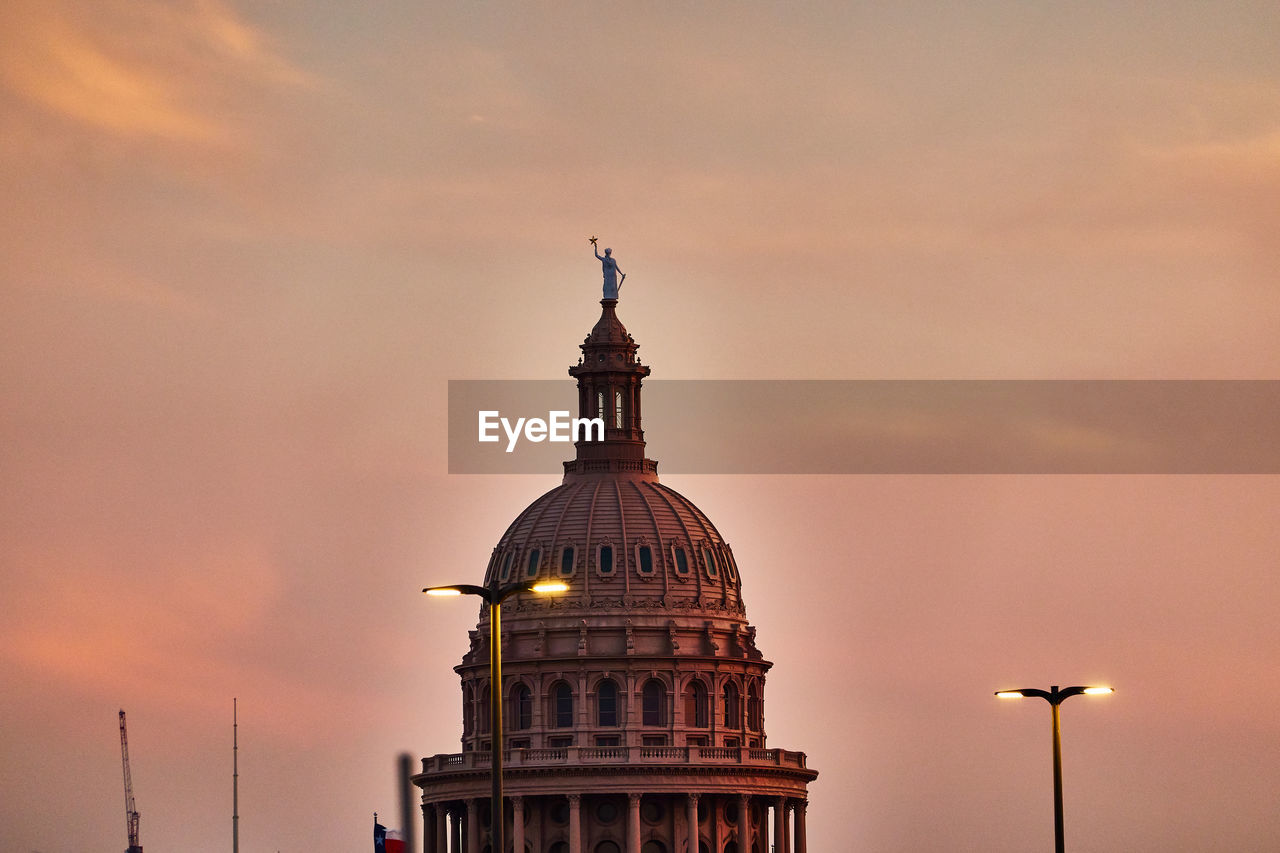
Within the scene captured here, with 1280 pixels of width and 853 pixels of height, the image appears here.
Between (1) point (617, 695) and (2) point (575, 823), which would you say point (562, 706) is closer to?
(1) point (617, 695)

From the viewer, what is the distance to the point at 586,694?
629ft

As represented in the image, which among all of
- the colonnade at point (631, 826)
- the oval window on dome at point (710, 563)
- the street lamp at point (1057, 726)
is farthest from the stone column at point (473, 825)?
the street lamp at point (1057, 726)

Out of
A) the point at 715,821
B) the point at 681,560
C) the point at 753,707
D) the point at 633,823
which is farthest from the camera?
the point at 753,707

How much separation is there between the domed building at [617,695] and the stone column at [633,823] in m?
0.17

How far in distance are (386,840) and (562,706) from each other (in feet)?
126

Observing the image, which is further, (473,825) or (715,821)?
(473,825)

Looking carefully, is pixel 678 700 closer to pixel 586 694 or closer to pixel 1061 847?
pixel 586 694

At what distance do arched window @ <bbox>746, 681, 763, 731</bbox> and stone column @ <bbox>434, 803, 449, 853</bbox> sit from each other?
1838 centimetres

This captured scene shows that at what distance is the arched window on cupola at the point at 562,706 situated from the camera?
192125 millimetres

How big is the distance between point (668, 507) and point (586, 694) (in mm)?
12135

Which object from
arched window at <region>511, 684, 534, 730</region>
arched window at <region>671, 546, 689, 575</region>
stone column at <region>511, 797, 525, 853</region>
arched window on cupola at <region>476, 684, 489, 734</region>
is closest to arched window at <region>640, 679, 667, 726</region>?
arched window at <region>511, 684, 534, 730</region>

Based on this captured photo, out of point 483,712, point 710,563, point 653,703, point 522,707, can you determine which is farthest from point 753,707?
point 483,712

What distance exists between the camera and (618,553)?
193m

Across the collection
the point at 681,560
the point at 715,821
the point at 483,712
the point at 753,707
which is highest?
the point at 681,560
